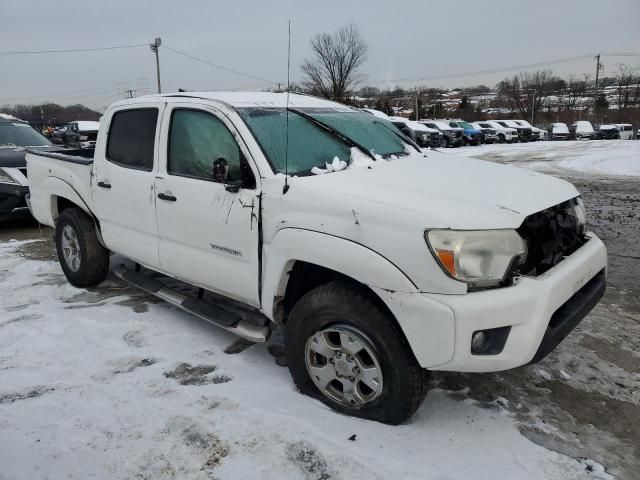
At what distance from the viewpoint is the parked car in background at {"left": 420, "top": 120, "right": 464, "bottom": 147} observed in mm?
30984

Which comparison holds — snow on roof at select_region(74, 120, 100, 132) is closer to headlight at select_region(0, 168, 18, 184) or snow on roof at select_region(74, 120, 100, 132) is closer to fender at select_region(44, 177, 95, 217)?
headlight at select_region(0, 168, 18, 184)

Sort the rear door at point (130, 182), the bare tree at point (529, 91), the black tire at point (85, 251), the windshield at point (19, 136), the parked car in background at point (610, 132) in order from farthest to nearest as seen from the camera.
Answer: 1. the bare tree at point (529, 91)
2. the parked car in background at point (610, 132)
3. the windshield at point (19, 136)
4. the black tire at point (85, 251)
5. the rear door at point (130, 182)

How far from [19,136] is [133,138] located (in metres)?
6.47

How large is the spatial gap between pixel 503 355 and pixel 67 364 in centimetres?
285

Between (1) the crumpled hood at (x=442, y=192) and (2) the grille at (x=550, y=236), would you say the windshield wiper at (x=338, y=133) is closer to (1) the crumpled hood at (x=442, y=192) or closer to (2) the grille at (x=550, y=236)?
(1) the crumpled hood at (x=442, y=192)

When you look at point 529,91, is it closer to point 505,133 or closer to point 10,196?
point 505,133

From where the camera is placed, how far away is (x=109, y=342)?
3869 millimetres

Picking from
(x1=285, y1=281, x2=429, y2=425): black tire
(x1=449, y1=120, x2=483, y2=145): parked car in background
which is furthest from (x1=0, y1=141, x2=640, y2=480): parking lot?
(x1=449, y1=120, x2=483, y2=145): parked car in background

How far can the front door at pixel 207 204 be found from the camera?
125 inches

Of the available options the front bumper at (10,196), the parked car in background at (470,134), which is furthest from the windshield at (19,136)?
the parked car in background at (470,134)

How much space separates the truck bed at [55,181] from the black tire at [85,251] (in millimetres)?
170

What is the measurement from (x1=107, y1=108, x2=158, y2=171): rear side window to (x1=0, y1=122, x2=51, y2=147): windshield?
18.9 feet

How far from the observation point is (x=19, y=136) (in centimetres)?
924

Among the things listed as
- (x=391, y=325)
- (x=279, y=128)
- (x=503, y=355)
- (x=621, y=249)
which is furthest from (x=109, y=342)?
(x=621, y=249)
